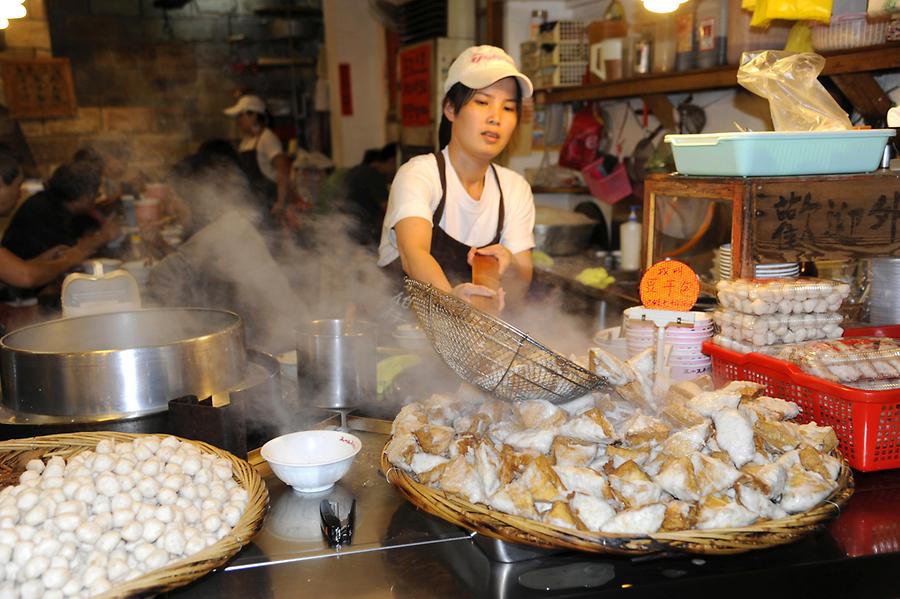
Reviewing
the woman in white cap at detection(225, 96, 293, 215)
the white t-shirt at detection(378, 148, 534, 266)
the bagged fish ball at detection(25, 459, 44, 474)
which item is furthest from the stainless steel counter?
the woman in white cap at detection(225, 96, 293, 215)

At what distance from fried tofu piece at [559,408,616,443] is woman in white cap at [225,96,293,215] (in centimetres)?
701

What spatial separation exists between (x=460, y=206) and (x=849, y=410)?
1.89m

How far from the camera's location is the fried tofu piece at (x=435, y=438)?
60.4 inches

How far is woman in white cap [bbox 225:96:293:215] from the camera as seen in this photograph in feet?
27.2

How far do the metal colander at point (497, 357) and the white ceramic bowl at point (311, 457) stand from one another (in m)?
0.32

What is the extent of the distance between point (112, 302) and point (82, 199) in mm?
2505

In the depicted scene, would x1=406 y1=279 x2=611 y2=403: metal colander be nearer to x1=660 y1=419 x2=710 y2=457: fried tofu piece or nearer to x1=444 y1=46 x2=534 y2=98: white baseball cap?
x1=660 y1=419 x2=710 y2=457: fried tofu piece

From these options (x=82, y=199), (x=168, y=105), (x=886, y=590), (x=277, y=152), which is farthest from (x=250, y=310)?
(x=168, y=105)

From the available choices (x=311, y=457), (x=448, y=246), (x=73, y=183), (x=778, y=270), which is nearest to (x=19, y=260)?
(x=73, y=183)

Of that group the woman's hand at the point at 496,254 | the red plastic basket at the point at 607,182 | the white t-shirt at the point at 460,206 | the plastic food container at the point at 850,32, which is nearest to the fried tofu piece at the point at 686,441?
the woman's hand at the point at 496,254

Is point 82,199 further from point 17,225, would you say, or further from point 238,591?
point 238,591

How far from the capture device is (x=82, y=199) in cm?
506

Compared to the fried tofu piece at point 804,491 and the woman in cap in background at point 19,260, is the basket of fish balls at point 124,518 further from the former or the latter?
the woman in cap in background at point 19,260

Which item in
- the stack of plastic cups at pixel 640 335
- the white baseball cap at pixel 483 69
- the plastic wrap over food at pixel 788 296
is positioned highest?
the white baseball cap at pixel 483 69
